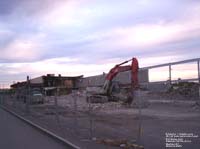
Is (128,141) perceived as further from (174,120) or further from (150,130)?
(174,120)

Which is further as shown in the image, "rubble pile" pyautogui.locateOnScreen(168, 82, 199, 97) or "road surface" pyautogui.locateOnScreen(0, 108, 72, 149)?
"rubble pile" pyautogui.locateOnScreen(168, 82, 199, 97)

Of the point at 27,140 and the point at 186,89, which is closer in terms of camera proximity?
the point at 27,140

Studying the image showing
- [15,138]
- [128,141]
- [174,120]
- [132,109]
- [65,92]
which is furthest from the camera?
[65,92]

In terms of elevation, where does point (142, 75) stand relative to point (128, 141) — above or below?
above

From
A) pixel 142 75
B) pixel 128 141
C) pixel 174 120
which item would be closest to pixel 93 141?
pixel 128 141

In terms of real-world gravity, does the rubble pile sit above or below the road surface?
above

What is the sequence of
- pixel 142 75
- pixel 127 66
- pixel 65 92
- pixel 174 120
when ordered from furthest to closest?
1. pixel 65 92
2. pixel 142 75
3. pixel 127 66
4. pixel 174 120

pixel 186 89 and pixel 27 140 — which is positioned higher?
pixel 186 89

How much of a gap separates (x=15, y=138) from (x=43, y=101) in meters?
27.0

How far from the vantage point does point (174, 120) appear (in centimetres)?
2334

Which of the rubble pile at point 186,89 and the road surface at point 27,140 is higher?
the rubble pile at point 186,89

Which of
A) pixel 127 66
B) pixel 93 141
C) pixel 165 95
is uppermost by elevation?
pixel 127 66

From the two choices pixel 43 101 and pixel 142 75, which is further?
pixel 142 75

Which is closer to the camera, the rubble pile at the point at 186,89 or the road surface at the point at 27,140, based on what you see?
the road surface at the point at 27,140
